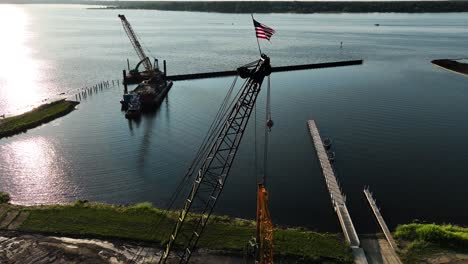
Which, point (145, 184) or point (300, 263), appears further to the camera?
point (145, 184)

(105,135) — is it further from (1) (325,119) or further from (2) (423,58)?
(2) (423,58)

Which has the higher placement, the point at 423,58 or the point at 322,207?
the point at 423,58

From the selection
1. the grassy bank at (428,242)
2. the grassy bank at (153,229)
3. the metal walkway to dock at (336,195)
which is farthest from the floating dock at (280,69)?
the grassy bank at (428,242)

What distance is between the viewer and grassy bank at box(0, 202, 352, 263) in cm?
2994

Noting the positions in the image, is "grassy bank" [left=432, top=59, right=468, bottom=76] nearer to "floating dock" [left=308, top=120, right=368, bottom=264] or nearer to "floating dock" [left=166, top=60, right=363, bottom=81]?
"floating dock" [left=166, top=60, right=363, bottom=81]

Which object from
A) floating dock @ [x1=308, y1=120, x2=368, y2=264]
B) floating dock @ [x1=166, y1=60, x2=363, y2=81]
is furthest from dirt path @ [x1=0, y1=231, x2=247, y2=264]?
floating dock @ [x1=166, y1=60, x2=363, y2=81]

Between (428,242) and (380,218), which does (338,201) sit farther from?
(428,242)

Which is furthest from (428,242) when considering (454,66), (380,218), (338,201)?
(454,66)

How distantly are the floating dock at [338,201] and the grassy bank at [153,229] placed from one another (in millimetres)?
751

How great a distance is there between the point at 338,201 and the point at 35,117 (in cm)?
5290

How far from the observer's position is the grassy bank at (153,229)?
29.9 m

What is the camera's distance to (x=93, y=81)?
9750 cm

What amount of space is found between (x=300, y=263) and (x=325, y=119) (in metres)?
40.2

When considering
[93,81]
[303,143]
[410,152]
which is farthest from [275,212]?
[93,81]
